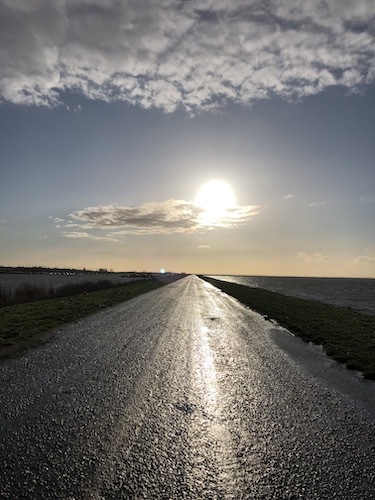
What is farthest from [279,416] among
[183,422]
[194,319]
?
[194,319]

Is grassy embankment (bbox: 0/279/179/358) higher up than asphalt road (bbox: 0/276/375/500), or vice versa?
grassy embankment (bbox: 0/279/179/358)

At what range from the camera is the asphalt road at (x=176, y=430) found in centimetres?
445

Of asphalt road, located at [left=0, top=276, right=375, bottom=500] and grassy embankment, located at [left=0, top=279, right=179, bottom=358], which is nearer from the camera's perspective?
asphalt road, located at [left=0, top=276, right=375, bottom=500]

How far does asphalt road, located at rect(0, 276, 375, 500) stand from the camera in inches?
175

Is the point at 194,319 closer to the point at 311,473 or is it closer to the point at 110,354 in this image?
the point at 110,354

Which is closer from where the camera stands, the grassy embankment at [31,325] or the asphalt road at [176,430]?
→ the asphalt road at [176,430]

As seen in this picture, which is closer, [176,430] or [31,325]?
[176,430]

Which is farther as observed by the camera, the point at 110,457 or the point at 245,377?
the point at 245,377

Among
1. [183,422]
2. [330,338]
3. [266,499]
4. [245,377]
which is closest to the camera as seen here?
[266,499]

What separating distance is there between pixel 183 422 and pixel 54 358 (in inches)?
225

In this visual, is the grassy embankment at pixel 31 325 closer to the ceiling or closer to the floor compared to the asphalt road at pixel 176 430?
closer to the ceiling

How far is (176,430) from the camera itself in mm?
6070

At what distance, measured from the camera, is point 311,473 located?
4.80m

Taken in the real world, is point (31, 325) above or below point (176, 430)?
above
